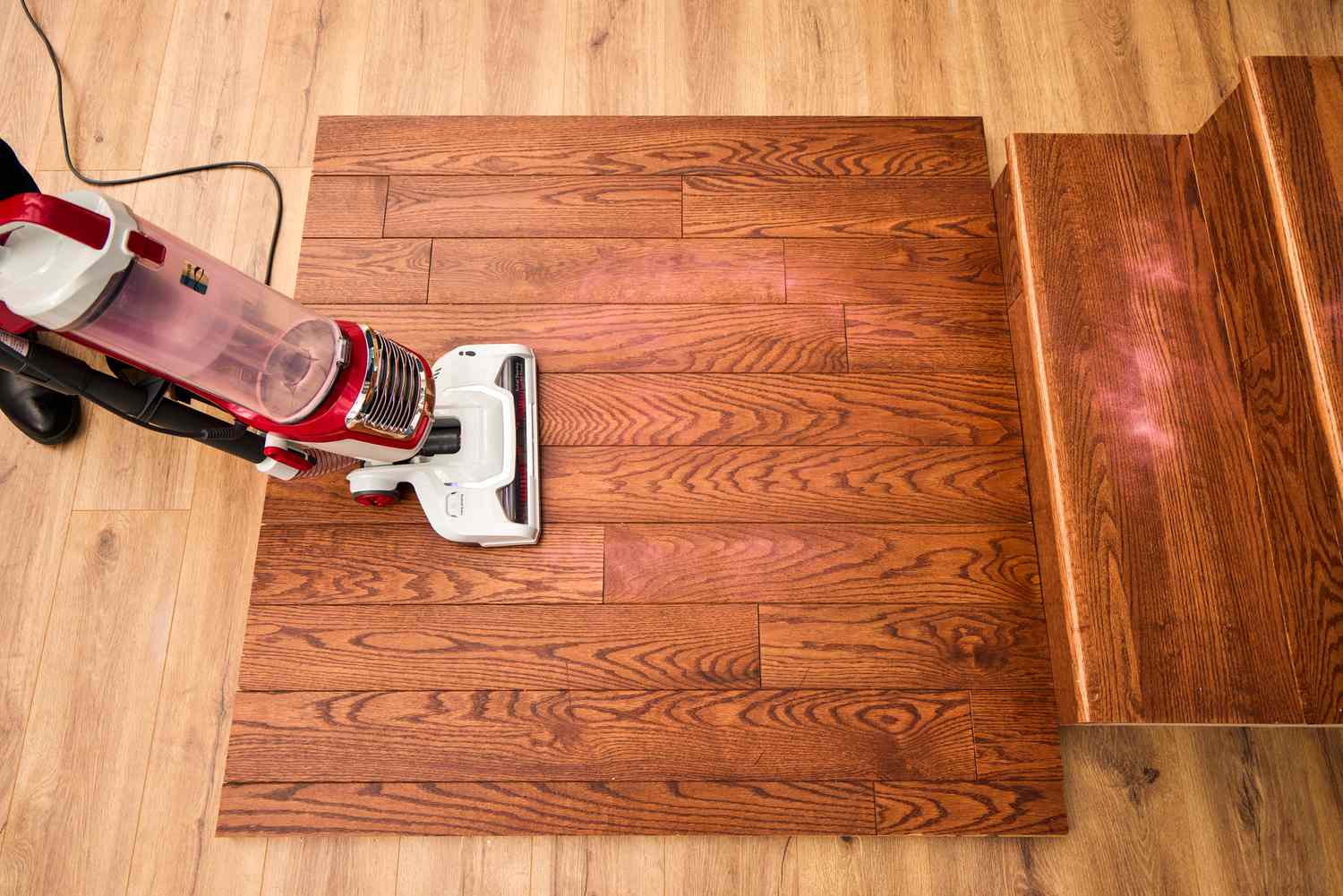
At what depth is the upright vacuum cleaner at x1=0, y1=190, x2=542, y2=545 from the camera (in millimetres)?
916

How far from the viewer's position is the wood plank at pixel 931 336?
5.41 ft

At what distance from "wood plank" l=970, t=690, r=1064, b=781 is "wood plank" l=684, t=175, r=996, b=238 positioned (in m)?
0.99

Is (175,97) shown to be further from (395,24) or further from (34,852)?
(34,852)

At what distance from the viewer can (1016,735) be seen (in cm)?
145

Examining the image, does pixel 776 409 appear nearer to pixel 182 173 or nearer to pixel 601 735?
pixel 601 735

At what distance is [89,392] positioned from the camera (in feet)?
3.59

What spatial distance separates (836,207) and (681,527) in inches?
32.0

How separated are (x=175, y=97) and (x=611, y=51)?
1.09m

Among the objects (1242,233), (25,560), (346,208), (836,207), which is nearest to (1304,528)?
(1242,233)

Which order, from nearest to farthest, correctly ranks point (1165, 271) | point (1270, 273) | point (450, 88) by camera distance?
point (1270, 273)
point (1165, 271)
point (450, 88)

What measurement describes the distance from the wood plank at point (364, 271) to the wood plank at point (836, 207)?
0.61 meters

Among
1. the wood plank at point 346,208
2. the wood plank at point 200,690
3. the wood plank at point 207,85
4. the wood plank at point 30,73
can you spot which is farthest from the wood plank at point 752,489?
the wood plank at point 30,73

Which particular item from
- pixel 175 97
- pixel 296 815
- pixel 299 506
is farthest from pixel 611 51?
pixel 296 815

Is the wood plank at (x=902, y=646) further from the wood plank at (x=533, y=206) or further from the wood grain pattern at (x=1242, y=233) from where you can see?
the wood plank at (x=533, y=206)
